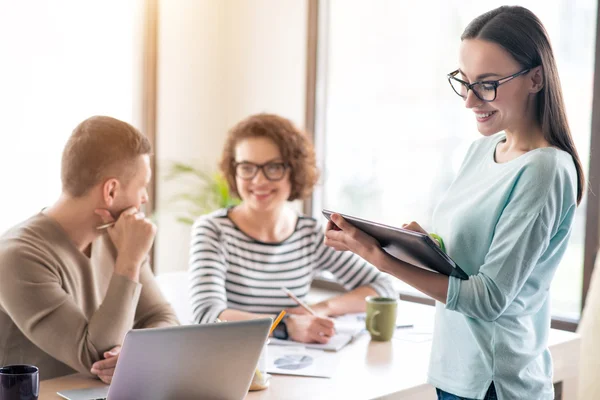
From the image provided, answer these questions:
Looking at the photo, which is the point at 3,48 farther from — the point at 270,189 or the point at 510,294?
the point at 510,294

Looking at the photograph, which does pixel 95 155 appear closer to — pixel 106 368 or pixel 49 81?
pixel 106 368

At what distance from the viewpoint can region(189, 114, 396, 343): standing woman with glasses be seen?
7.27 ft

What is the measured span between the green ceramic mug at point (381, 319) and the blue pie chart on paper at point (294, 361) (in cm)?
24

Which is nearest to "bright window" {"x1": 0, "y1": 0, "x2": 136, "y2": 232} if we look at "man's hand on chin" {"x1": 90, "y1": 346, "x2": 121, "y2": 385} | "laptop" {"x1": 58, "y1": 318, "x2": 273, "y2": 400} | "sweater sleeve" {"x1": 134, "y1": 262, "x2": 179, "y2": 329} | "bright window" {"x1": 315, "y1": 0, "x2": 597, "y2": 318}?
"bright window" {"x1": 315, "y1": 0, "x2": 597, "y2": 318}

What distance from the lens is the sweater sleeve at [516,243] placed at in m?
1.23

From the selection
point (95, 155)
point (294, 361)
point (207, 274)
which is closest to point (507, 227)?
point (294, 361)

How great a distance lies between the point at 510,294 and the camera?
1245mm

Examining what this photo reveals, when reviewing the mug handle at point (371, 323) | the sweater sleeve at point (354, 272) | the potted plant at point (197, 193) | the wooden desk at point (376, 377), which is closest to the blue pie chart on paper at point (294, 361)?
the wooden desk at point (376, 377)

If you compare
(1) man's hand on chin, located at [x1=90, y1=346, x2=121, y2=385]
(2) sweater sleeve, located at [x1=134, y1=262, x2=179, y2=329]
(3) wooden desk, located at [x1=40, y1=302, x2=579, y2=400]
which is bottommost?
(3) wooden desk, located at [x1=40, y1=302, x2=579, y2=400]

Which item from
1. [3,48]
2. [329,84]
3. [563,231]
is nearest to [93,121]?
[563,231]

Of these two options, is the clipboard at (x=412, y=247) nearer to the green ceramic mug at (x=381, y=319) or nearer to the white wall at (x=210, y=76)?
the green ceramic mug at (x=381, y=319)

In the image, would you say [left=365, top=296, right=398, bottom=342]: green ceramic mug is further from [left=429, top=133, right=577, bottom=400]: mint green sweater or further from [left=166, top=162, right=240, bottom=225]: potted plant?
[left=166, top=162, right=240, bottom=225]: potted plant

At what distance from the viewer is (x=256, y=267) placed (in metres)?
2.28

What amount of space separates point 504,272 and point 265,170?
3.90 ft
